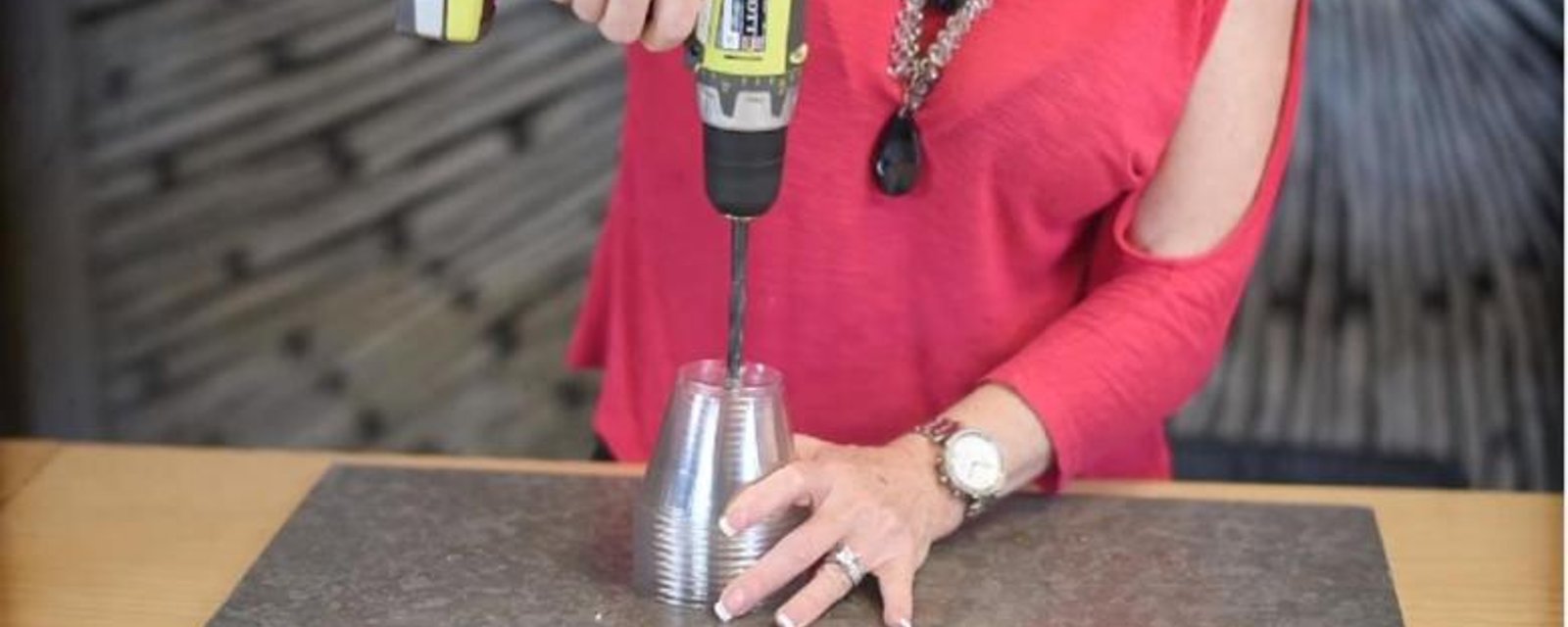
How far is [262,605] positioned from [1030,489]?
44 cm

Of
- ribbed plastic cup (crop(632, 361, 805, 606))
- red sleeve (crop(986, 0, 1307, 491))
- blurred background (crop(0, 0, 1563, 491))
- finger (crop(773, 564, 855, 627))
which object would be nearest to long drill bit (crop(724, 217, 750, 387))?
ribbed plastic cup (crop(632, 361, 805, 606))

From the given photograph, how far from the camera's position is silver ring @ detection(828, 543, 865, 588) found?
1.12 m

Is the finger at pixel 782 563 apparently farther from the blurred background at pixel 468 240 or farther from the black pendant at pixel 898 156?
the blurred background at pixel 468 240

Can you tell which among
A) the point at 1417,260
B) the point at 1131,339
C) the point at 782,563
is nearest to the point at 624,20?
the point at 782,563

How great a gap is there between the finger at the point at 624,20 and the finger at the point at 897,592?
30 cm

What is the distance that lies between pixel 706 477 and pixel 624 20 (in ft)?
0.75

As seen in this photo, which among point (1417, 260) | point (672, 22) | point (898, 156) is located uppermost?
point (672, 22)

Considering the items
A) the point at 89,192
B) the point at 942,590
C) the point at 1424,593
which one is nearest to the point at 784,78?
the point at 942,590

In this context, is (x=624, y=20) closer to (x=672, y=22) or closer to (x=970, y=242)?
(x=672, y=22)

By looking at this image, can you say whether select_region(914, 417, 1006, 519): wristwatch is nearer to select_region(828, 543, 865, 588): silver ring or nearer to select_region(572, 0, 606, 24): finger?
select_region(828, 543, 865, 588): silver ring

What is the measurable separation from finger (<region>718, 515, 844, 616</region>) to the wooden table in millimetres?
221

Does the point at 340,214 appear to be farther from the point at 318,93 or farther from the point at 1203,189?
the point at 1203,189

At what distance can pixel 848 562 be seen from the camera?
112 cm

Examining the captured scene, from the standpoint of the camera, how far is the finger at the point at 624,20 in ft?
3.44
